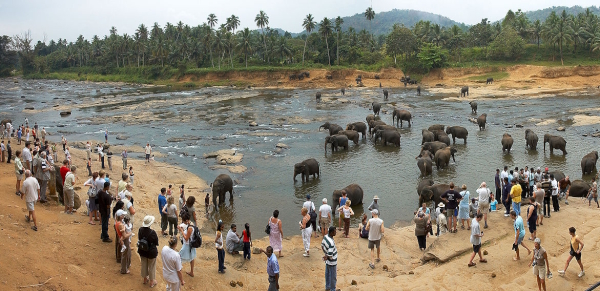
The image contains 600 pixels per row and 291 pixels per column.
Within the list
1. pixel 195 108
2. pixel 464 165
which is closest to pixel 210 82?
pixel 195 108

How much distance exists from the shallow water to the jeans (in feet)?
20.3

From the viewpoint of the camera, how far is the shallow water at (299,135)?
72.4ft

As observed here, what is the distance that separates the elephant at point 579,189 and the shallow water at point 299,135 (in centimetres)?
350

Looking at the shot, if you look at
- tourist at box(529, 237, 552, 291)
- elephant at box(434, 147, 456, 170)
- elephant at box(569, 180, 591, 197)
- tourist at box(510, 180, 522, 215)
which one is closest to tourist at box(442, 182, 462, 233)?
tourist at box(510, 180, 522, 215)

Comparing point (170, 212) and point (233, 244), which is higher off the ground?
point (170, 212)

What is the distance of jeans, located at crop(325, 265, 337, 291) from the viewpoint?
11039mm

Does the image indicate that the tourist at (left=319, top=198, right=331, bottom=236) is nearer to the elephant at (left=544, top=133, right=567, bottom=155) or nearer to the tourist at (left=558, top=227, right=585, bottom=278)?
the tourist at (left=558, top=227, right=585, bottom=278)

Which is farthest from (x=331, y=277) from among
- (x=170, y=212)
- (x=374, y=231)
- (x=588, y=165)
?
(x=588, y=165)

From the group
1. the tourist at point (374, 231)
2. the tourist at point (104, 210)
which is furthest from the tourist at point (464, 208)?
the tourist at point (104, 210)

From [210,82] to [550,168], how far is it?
233ft

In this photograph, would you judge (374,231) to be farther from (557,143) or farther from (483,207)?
(557,143)

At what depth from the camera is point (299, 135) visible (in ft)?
120

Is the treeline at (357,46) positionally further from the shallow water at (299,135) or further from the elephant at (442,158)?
the elephant at (442,158)

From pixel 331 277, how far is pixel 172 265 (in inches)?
146
